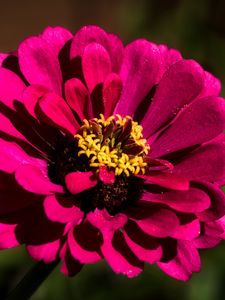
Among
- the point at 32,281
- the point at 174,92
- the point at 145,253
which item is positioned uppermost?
the point at 174,92

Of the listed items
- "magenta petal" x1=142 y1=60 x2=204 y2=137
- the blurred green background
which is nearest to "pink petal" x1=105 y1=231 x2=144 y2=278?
"magenta petal" x1=142 y1=60 x2=204 y2=137

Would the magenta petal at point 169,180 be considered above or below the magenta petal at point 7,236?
above

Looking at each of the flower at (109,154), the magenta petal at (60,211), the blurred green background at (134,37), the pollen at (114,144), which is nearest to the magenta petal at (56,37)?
the flower at (109,154)

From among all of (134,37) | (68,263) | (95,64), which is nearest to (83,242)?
(68,263)

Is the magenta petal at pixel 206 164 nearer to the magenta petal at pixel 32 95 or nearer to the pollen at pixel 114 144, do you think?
the pollen at pixel 114 144

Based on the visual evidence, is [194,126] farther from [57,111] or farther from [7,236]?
[7,236]

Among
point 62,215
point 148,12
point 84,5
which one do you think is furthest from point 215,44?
point 62,215
